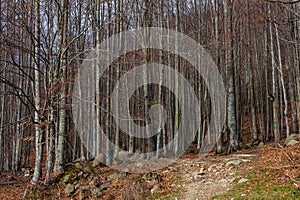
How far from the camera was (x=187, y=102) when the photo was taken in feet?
64.6

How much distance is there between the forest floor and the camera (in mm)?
5750

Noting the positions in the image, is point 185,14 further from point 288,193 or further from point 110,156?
point 288,193

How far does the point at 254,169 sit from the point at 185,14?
12.5 meters

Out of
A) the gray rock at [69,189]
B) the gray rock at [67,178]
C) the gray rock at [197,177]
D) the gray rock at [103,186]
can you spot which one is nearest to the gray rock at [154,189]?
the gray rock at [197,177]

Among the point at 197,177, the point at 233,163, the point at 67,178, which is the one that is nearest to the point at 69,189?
the point at 67,178

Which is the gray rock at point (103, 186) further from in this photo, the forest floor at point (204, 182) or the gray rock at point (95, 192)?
the gray rock at point (95, 192)

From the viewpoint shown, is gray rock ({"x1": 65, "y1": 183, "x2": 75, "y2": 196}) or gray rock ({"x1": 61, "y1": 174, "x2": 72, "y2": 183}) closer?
gray rock ({"x1": 65, "y1": 183, "x2": 75, "y2": 196})

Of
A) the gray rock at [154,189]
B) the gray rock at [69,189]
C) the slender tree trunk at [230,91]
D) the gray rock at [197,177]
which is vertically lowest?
the gray rock at [69,189]

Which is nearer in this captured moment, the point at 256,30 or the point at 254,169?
the point at 254,169

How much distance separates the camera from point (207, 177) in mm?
7359

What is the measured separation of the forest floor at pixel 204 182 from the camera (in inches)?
226

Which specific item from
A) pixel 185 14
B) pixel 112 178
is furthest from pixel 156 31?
pixel 112 178

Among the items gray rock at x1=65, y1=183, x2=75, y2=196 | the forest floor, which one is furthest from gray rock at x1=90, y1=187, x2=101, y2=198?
gray rock at x1=65, y1=183, x2=75, y2=196

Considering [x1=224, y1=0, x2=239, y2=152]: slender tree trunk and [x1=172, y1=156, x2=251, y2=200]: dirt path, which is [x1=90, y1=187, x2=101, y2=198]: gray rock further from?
[x1=224, y1=0, x2=239, y2=152]: slender tree trunk
